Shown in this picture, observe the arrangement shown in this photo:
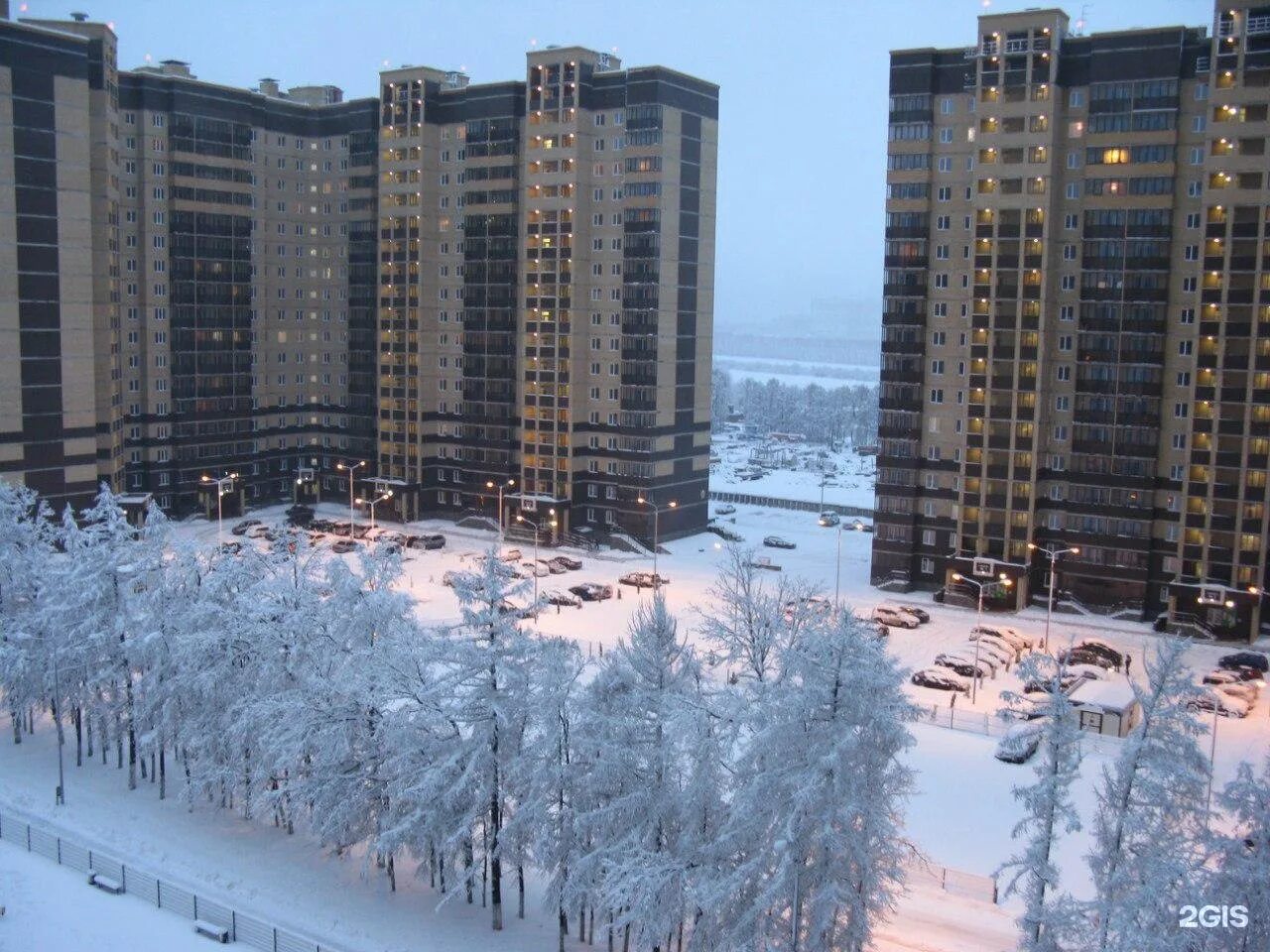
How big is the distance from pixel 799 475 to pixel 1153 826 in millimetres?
132517

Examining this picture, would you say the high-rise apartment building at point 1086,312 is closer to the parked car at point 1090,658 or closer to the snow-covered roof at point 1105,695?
the parked car at point 1090,658

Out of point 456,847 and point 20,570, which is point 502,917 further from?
point 20,570

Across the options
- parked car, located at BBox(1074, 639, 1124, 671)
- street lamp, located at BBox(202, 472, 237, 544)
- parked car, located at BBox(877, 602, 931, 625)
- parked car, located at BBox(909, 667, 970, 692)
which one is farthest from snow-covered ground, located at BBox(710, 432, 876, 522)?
parked car, located at BBox(909, 667, 970, 692)

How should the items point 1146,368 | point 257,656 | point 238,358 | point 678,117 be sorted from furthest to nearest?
1. point 238,358
2. point 678,117
3. point 1146,368
4. point 257,656

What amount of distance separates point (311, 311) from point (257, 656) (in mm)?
76698

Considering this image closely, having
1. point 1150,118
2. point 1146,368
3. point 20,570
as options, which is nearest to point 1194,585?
point 1146,368

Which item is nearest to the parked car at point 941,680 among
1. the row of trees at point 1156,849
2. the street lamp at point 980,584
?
the street lamp at point 980,584

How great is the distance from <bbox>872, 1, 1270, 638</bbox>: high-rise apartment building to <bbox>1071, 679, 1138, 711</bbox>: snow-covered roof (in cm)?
1719

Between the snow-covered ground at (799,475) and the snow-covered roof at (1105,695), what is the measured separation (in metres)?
59.0

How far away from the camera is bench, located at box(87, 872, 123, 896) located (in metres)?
40.7

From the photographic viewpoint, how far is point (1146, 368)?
3169 inches

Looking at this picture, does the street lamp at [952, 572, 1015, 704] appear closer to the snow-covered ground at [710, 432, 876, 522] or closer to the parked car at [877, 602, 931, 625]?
the parked car at [877, 602, 931, 625]

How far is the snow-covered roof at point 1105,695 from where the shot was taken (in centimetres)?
5978

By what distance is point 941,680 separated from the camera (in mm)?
65750
